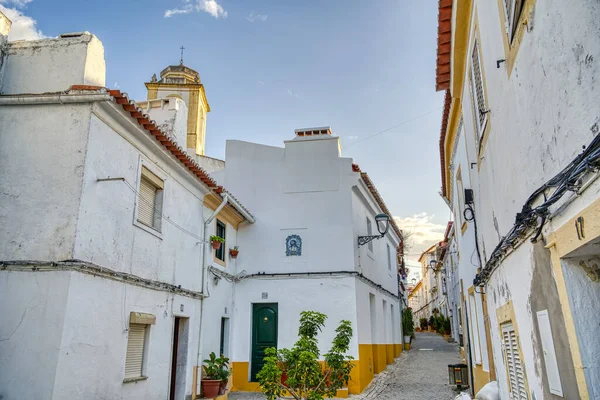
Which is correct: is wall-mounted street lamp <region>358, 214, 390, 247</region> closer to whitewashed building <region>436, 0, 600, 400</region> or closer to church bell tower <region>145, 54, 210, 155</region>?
whitewashed building <region>436, 0, 600, 400</region>

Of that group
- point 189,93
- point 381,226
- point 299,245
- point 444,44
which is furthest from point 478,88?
point 189,93

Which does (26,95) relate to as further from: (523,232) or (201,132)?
(201,132)

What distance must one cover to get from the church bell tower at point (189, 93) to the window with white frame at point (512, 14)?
24.1m

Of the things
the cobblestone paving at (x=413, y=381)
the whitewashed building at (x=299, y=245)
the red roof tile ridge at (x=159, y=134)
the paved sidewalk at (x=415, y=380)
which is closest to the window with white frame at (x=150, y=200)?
the red roof tile ridge at (x=159, y=134)

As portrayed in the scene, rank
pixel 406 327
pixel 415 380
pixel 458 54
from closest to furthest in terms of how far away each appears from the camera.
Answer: pixel 458 54, pixel 415 380, pixel 406 327

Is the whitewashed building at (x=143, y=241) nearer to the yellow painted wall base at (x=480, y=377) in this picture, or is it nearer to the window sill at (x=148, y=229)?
the window sill at (x=148, y=229)

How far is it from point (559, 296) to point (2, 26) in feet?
29.8

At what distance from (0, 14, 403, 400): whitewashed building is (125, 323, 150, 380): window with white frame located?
0.11 ft

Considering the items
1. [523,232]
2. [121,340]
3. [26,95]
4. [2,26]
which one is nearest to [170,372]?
[121,340]

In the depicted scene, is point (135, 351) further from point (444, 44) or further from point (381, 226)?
point (381, 226)

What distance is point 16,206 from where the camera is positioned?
6.66 metres

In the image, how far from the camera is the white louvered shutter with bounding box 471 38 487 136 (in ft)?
19.1

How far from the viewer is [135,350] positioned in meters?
8.26

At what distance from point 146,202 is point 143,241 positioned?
34.1 inches
